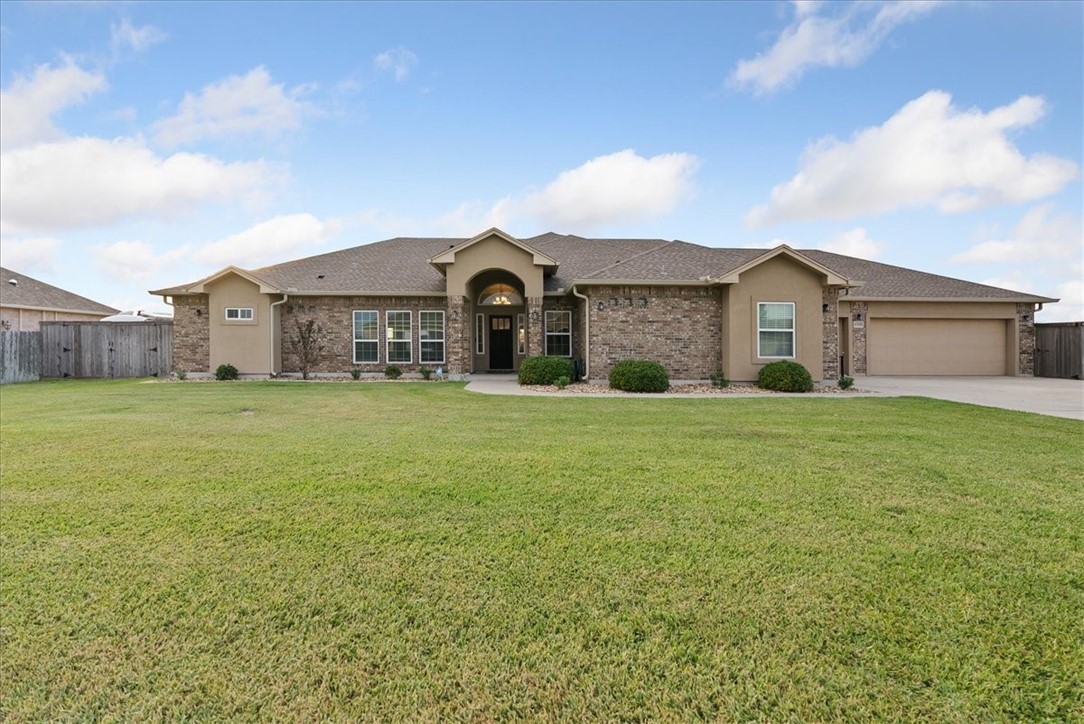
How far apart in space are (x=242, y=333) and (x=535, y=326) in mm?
9833

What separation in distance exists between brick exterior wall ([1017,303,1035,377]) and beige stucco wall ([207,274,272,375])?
26847 mm

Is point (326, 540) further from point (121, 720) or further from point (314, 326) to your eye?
point (314, 326)

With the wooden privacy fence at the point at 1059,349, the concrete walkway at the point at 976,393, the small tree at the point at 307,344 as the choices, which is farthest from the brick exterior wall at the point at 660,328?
the wooden privacy fence at the point at 1059,349

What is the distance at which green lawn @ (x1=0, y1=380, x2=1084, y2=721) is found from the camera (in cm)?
198

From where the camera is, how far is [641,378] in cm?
1280

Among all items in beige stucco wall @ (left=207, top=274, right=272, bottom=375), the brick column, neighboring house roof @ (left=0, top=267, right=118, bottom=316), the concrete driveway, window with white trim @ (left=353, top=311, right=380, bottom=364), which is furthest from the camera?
neighboring house roof @ (left=0, top=267, right=118, bottom=316)

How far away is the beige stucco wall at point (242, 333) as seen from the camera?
16422 millimetres

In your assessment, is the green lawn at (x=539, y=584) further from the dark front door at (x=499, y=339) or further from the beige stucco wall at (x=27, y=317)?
the beige stucco wall at (x=27, y=317)

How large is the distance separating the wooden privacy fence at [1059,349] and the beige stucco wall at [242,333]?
2747 cm

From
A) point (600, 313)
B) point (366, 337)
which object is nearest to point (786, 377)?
point (600, 313)

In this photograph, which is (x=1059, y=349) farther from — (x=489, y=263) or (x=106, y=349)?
(x=106, y=349)

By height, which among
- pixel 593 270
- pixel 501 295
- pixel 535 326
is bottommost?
pixel 535 326

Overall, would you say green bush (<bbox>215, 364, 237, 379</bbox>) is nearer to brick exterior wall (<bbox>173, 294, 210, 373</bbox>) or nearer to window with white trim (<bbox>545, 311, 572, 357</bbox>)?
brick exterior wall (<bbox>173, 294, 210, 373</bbox>)

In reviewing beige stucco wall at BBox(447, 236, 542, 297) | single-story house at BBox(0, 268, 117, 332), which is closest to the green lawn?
beige stucco wall at BBox(447, 236, 542, 297)
